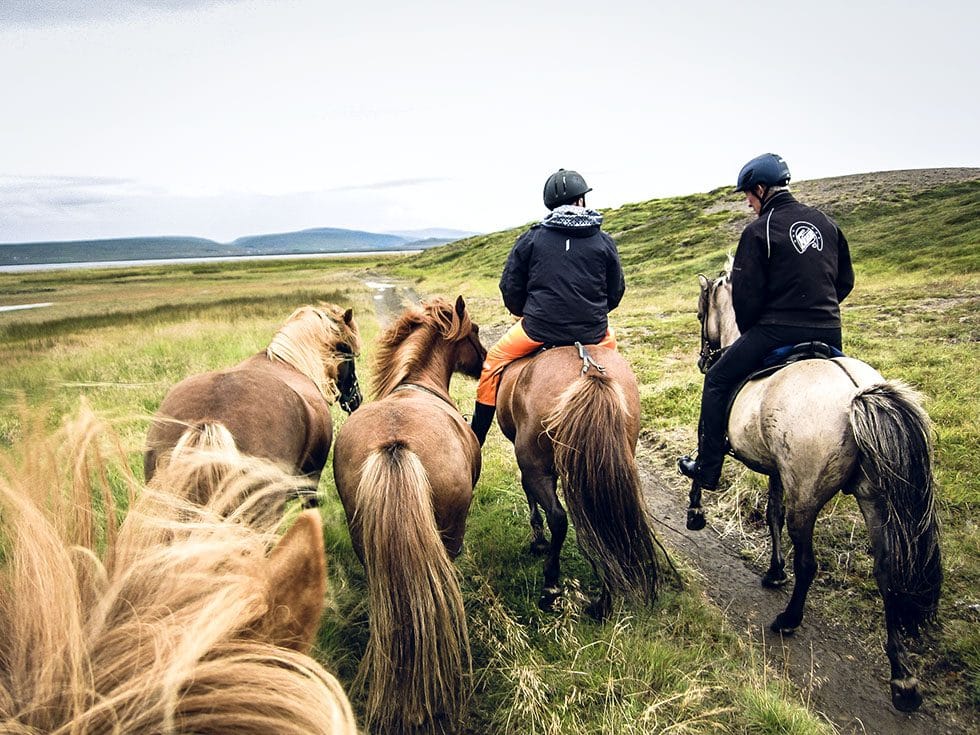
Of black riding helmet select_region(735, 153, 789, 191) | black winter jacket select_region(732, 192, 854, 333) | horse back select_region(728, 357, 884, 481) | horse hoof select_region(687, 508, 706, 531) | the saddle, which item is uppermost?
black riding helmet select_region(735, 153, 789, 191)

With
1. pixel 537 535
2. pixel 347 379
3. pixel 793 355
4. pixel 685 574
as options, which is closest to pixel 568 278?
pixel 793 355

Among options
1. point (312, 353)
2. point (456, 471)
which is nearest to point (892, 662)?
point (456, 471)

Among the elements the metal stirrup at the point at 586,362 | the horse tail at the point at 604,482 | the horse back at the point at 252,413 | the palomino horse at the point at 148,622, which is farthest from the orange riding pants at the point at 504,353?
the palomino horse at the point at 148,622

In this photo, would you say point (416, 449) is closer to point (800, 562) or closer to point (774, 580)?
point (800, 562)

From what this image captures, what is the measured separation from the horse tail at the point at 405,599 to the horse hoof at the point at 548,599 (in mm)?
1269

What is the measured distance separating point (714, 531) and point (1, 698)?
18.9 ft

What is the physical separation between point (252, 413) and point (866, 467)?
4.17 m

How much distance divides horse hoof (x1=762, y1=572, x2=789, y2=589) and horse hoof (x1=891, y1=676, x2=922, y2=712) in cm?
120

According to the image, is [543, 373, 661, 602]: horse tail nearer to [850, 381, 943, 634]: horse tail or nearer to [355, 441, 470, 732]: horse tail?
[355, 441, 470, 732]: horse tail

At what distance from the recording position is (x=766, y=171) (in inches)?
165

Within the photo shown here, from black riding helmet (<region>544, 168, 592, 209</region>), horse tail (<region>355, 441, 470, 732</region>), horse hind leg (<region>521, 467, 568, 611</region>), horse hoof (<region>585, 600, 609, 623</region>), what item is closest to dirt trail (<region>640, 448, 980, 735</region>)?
horse hoof (<region>585, 600, 609, 623</region>)

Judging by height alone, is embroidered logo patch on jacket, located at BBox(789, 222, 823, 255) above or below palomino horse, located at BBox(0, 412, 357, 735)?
above

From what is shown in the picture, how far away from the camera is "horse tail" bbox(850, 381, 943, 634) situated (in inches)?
128

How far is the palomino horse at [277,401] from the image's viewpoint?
359 cm
